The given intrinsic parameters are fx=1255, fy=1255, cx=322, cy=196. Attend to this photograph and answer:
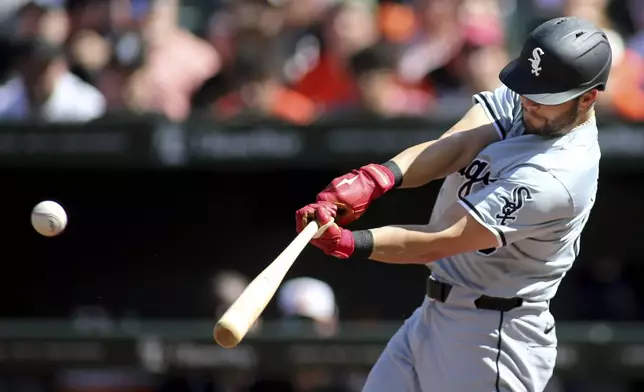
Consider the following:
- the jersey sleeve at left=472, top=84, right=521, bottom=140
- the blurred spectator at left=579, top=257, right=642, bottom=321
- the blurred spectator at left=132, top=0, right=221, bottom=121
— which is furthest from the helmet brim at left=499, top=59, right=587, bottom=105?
the blurred spectator at left=132, top=0, right=221, bottom=121

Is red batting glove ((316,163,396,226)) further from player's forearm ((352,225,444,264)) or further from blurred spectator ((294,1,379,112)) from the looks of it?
blurred spectator ((294,1,379,112))

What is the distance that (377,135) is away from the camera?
22.8 feet

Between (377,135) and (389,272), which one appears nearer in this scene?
(377,135)

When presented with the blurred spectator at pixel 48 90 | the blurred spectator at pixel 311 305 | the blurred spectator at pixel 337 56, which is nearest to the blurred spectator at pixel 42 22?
the blurred spectator at pixel 48 90

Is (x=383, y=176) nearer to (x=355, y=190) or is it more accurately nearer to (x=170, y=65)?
(x=355, y=190)

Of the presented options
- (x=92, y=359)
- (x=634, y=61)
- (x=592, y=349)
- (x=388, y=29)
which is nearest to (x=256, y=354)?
(x=92, y=359)

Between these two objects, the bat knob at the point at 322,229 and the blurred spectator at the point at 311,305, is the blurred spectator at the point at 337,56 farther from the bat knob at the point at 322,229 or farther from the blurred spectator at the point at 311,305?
the bat knob at the point at 322,229

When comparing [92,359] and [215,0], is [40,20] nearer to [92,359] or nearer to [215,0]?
[215,0]

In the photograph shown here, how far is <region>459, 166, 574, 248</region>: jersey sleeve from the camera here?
157 inches

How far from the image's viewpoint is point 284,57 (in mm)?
7926

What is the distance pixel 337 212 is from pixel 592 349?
3109mm

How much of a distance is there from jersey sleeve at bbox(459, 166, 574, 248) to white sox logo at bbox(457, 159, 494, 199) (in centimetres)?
14

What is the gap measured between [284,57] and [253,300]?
4.44 m

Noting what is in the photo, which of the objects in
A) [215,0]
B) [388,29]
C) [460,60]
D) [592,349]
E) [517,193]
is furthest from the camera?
[215,0]
